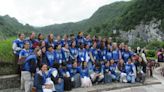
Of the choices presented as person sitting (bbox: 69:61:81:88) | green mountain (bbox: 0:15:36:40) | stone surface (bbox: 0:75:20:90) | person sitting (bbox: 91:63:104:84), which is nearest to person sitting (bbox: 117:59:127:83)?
person sitting (bbox: 91:63:104:84)

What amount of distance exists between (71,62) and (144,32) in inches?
4251

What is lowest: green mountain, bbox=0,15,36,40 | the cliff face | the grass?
the cliff face

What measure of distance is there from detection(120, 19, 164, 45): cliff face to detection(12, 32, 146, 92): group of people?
98.3m

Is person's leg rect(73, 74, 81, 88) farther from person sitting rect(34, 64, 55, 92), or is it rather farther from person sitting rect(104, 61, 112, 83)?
person sitting rect(34, 64, 55, 92)

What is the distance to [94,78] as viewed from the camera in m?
15.8

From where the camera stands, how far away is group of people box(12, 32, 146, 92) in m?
13.2

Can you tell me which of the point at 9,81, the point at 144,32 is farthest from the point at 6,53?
the point at 144,32

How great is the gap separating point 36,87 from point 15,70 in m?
2.39

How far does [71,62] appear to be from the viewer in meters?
15.1

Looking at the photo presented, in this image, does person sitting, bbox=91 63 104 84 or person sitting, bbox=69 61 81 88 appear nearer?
person sitting, bbox=69 61 81 88

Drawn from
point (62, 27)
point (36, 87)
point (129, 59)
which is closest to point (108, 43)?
point (129, 59)

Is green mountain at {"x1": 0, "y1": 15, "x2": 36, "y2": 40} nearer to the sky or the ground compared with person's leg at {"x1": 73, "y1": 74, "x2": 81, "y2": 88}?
nearer to the sky

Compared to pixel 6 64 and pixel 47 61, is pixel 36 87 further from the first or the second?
pixel 6 64

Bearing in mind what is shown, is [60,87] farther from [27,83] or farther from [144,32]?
[144,32]
